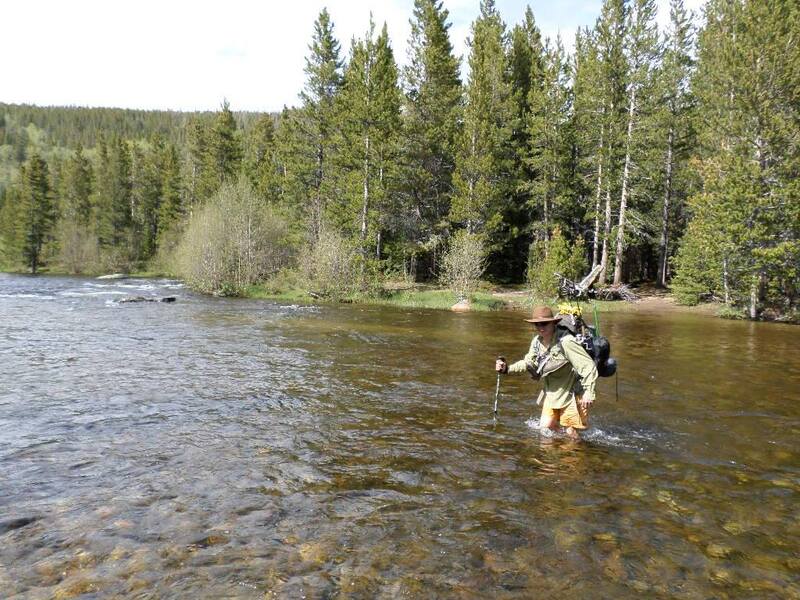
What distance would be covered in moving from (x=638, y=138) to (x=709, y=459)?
3270cm

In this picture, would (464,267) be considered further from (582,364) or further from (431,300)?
(582,364)

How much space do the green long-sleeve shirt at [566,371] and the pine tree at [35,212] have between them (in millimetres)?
73857

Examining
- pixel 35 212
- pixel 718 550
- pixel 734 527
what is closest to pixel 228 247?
pixel 734 527

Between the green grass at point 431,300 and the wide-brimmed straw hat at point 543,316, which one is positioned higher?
the wide-brimmed straw hat at point 543,316

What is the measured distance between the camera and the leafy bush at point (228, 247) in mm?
35844

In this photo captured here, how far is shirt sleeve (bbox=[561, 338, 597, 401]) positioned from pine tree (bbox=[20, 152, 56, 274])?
74.5 m

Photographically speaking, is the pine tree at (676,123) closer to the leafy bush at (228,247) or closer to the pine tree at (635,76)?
the pine tree at (635,76)

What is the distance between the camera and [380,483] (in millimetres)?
6438

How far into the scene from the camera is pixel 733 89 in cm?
2659

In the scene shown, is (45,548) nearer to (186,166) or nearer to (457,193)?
(457,193)

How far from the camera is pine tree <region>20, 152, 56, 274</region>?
6744cm

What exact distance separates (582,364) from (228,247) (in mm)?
32518

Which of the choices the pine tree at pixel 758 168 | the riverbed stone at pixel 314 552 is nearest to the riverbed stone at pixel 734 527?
the riverbed stone at pixel 314 552

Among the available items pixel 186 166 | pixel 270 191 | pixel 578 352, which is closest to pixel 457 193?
pixel 270 191
